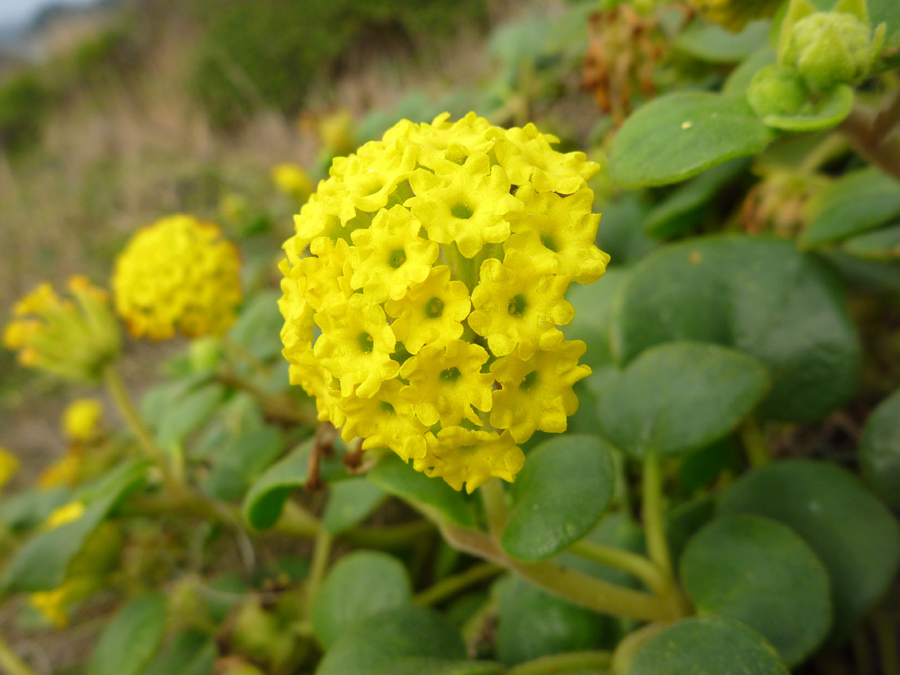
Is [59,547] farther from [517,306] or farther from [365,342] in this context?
[517,306]

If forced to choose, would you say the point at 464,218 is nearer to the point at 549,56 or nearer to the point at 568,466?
the point at 568,466

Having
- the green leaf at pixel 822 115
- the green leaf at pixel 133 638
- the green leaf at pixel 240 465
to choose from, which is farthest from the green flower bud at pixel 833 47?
the green leaf at pixel 133 638

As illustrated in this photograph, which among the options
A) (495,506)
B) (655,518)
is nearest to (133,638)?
(495,506)

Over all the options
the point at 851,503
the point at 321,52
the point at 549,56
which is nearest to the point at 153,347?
the point at 549,56

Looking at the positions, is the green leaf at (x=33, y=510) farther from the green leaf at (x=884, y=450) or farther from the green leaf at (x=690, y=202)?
the green leaf at (x=884, y=450)

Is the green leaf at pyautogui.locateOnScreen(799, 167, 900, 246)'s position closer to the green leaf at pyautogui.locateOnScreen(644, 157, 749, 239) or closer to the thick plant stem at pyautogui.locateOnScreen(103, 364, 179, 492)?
the green leaf at pyautogui.locateOnScreen(644, 157, 749, 239)
